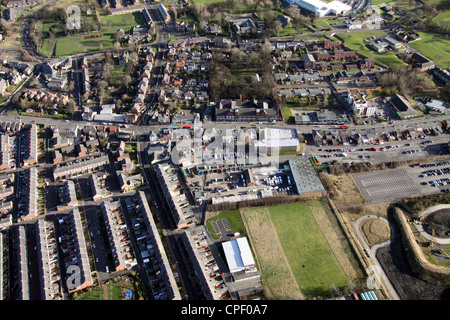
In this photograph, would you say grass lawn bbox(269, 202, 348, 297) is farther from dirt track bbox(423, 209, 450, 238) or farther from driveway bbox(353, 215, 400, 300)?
dirt track bbox(423, 209, 450, 238)

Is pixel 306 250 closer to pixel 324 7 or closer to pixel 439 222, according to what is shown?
pixel 439 222

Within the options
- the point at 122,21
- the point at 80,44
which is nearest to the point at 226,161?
the point at 80,44

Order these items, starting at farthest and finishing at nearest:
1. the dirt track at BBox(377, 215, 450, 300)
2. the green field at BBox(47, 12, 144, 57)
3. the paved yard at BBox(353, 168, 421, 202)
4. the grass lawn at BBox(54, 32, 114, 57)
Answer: the green field at BBox(47, 12, 144, 57) < the grass lawn at BBox(54, 32, 114, 57) < the paved yard at BBox(353, 168, 421, 202) < the dirt track at BBox(377, 215, 450, 300)

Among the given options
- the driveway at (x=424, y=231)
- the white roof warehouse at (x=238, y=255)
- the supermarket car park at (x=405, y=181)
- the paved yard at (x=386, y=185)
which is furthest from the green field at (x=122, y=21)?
the driveway at (x=424, y=231)

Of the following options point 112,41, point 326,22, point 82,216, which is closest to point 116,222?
point 82,216

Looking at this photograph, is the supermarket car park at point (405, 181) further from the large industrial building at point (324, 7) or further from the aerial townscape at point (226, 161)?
the large industrial building at point (324, 7)

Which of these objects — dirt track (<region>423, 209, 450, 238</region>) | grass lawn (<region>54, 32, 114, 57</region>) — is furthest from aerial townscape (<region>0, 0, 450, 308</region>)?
grass lawn (<region>54, 32, 114, 57</region>)
